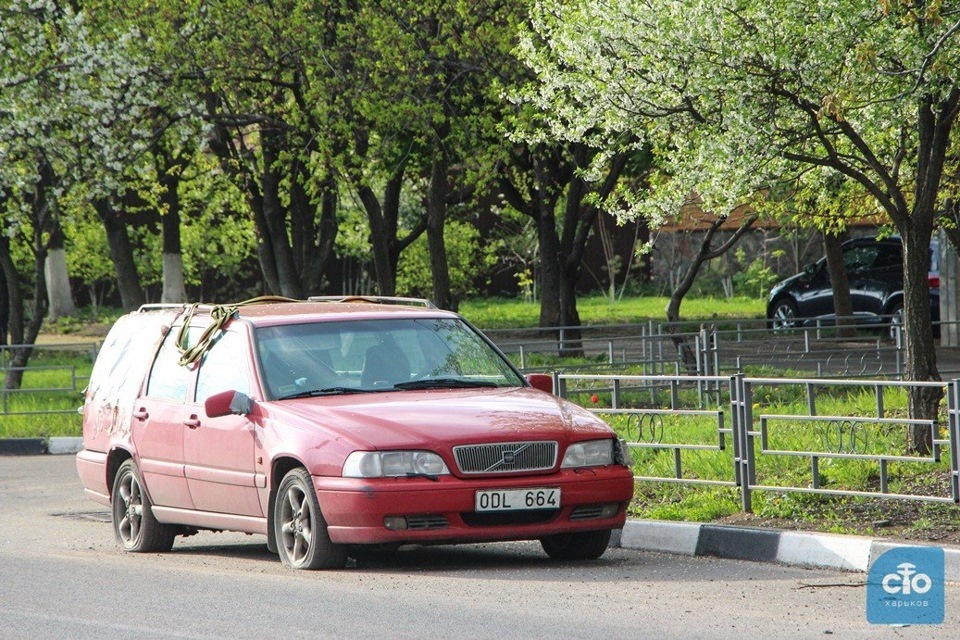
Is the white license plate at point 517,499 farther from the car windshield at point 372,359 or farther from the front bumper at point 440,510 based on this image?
the car windshield at point 372,359

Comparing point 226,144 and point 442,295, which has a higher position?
point 226,144

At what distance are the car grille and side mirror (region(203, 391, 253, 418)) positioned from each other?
1.46 metres

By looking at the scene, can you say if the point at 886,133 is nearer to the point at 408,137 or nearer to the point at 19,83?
the point at 408,137

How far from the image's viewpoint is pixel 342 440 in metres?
8.38

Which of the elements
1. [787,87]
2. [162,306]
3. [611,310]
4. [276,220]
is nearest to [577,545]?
[162,306]

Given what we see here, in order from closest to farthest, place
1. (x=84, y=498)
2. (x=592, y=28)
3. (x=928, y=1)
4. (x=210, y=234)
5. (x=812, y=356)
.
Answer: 1. (x=928, y=1)
2. (x=592, y=28)
3. (x=84, y=498)
4. (x=812, y=356)
5. (x=210, y=234)

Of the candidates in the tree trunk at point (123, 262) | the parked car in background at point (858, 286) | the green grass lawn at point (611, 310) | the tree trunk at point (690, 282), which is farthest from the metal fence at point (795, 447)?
the green grass lawn at point (611, 310)

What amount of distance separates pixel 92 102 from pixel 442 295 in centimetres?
642

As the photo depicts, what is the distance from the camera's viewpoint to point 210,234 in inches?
1795

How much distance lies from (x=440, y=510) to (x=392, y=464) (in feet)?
1.17

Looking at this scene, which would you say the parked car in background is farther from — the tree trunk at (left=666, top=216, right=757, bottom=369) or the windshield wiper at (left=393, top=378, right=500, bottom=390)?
the windshield wiper at (left=393, top=378, right=500, bottom=390)

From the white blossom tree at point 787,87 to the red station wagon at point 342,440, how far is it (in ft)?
9.21

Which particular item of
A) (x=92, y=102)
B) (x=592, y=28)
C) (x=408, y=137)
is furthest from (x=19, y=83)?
(x=592, y=28)

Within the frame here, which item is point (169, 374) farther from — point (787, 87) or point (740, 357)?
point (740, 357)
